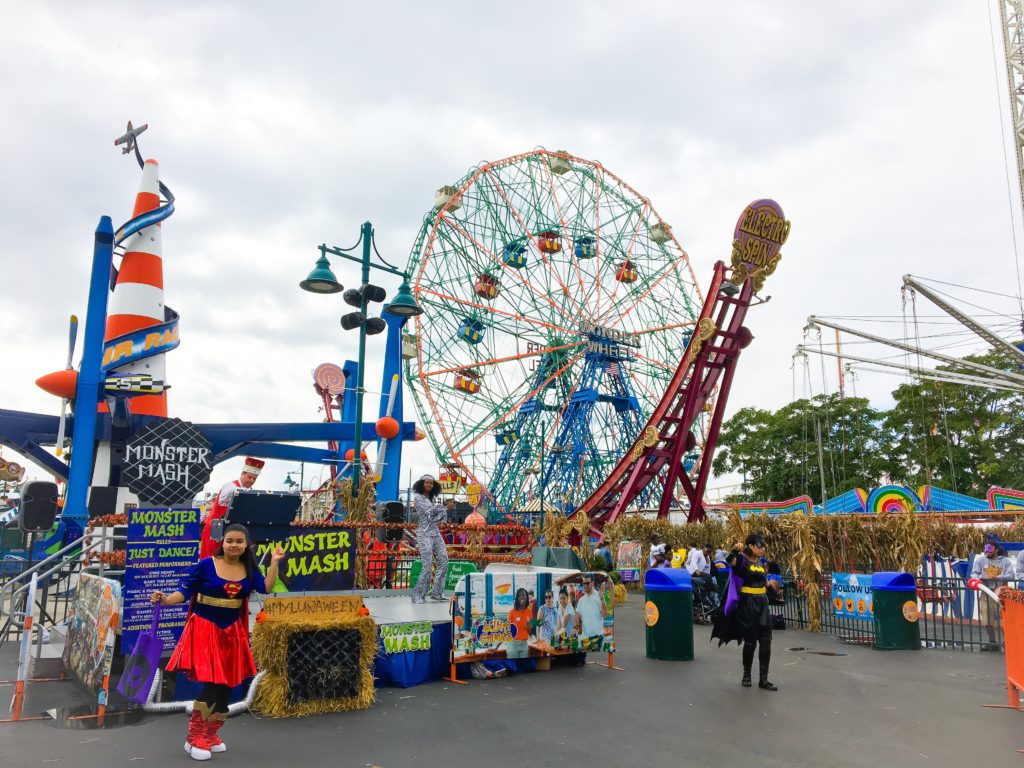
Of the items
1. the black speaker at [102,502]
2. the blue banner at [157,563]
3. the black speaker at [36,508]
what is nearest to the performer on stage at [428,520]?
the blue banner at [157,563]

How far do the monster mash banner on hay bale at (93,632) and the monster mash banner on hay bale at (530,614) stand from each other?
3103mm

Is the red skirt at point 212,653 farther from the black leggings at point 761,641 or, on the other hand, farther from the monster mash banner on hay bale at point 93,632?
the black leggings at point 761,641

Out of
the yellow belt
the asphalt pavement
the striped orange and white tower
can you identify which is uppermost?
the striped orange and white tower

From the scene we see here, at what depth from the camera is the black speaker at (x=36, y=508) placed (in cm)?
1077

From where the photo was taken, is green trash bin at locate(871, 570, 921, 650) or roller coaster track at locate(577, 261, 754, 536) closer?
green trash bin at locate(871, 570, 921, 650)

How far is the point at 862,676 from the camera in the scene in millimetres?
8734

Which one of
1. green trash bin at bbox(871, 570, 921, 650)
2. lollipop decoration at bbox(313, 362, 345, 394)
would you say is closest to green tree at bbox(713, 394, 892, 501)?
lollipop decoration at bbox(313, 362, 345, 394)

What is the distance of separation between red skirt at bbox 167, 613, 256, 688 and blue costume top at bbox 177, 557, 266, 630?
5cm

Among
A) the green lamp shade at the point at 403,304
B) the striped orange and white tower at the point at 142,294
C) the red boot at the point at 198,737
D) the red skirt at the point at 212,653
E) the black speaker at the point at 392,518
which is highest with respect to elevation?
the striped orange and white tower at the point at 142,294

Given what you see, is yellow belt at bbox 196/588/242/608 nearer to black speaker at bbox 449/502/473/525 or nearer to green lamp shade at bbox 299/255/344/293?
green lamp shade at bbox 299/255/344/293

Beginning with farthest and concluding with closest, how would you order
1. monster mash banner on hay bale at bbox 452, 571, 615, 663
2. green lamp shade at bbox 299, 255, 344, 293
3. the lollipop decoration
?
1. the lollipop decoration
2. green lamp shade at bbox 299, 255, 344, 293
3. monster mash banner on hay bale at bbox 452, 571, 615, 663

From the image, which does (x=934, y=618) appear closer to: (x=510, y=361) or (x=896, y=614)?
(x=896, y=614)

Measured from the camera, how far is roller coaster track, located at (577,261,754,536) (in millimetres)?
22594

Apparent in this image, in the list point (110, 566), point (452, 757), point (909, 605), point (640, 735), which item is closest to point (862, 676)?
point (909, 605)
